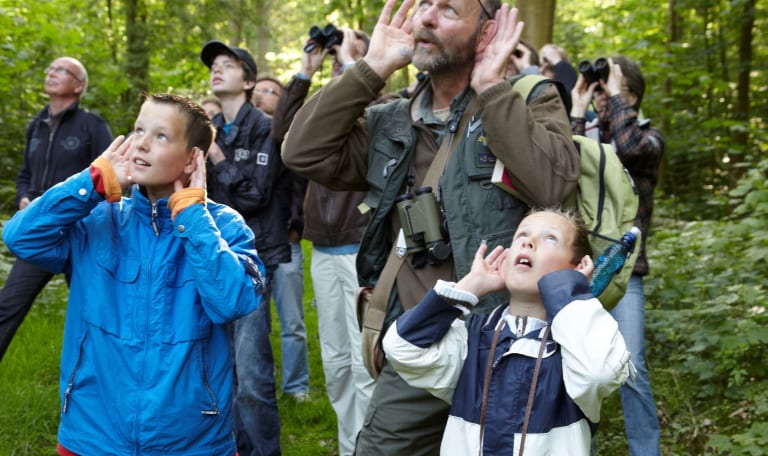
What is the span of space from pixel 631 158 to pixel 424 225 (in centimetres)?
243

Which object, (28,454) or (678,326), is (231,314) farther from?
(678,326)

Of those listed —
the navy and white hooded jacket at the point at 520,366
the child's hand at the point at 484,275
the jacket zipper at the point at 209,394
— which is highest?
the child's hand at the point at 484,275

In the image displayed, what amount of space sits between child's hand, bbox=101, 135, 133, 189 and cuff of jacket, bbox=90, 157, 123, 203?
2 centimetres

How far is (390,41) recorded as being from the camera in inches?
135

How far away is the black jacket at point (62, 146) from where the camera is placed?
7.11 meters

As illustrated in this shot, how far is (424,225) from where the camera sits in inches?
126

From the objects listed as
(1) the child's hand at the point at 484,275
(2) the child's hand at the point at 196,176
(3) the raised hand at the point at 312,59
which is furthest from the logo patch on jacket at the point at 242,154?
(1) the child's hand at the point at 484,275

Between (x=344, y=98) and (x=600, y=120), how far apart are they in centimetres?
262

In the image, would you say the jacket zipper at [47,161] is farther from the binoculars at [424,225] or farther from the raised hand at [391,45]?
the binoculars at [424,225]

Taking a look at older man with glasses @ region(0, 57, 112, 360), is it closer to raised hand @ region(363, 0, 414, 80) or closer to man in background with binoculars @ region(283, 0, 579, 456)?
man in background with binoculars @ region(283, 0, 579, 456)

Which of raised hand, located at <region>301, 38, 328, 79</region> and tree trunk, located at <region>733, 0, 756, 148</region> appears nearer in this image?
raised hand, located at <region>301, 38, 328, 79</region>

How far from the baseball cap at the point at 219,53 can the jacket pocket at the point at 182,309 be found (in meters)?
2.78


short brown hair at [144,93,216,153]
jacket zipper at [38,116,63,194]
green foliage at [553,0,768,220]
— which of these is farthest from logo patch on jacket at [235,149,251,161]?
green foliage at [553,0,768,220]

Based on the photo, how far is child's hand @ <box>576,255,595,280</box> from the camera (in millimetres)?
2871
